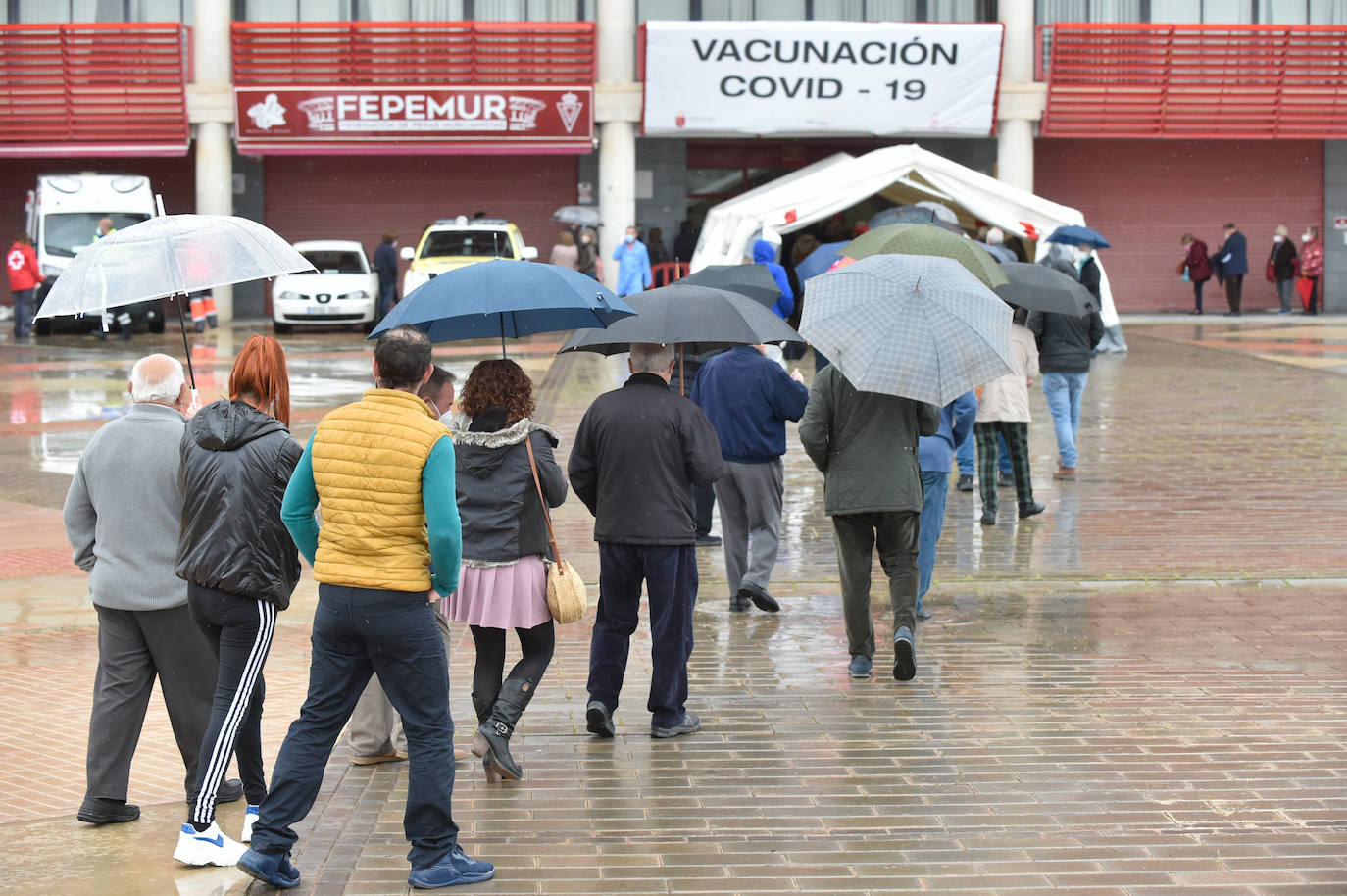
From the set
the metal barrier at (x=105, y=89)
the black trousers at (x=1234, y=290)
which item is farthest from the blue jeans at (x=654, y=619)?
the black trousers at (x=1234, y=290)

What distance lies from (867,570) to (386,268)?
21094 mm

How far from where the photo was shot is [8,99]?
3073 cm

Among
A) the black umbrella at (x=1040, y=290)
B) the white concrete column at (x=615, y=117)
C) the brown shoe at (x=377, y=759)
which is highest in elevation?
the white concrete column at (x=615, y=117)

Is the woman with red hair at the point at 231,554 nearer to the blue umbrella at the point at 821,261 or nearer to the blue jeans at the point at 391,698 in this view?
the blue jeans at the point at 391,698

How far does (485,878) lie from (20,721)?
9.28 ft

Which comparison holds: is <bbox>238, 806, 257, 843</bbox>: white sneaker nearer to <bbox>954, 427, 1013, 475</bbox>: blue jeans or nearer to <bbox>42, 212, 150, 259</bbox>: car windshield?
<bbox>954, 427, 1013, 475</bbox>: blue jeans

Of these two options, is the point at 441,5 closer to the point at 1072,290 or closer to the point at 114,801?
the point at 1072,290

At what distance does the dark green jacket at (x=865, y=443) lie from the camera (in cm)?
720

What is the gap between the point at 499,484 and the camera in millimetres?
5914

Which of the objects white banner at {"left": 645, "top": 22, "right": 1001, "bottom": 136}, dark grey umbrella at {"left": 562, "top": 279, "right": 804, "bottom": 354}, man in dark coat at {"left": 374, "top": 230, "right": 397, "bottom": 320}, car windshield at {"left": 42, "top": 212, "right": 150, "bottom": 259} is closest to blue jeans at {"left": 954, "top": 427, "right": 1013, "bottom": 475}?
dark grey umbrella at {"left": 562, "top": 279, "right": 804, "bottom": 354}

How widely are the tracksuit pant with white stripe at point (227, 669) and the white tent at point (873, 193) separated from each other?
18356mm

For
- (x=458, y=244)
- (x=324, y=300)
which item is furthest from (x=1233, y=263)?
(x=324, y=300)

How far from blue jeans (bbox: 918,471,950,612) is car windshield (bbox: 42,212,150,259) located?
71.6 feet

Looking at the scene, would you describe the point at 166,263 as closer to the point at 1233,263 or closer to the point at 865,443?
the point at 865,443
